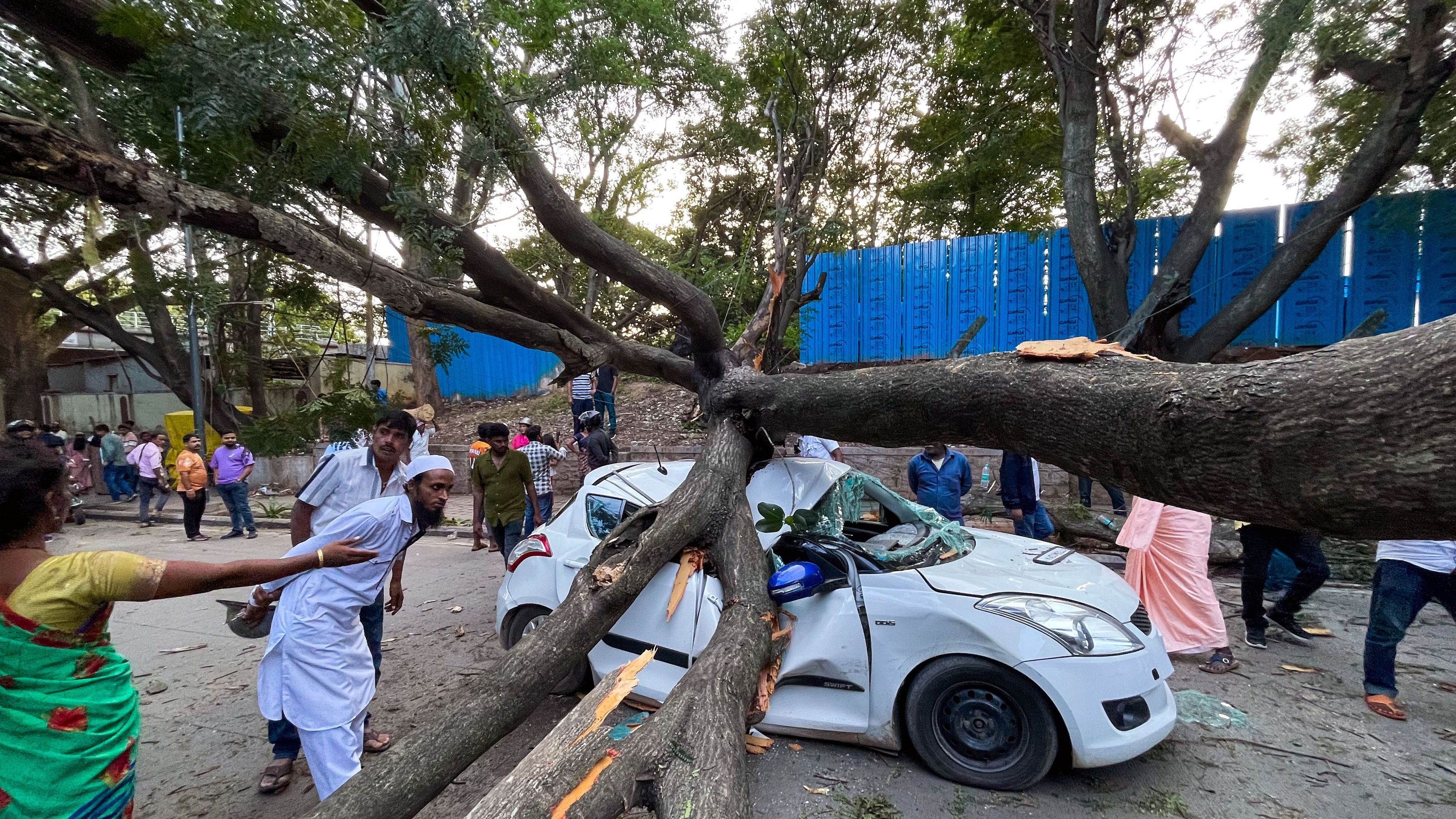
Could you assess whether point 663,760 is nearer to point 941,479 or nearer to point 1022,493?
point 941,479

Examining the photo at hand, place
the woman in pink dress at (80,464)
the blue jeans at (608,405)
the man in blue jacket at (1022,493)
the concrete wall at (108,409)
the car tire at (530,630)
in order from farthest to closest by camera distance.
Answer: the concrete wall at (108,409) → the woman in pink dress at (80,464) → the blue jeans at (608,405) → the man in blue jacket at (1022,493) → the car tire at (530,630)

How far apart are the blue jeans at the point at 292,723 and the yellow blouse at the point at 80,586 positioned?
1.13 m

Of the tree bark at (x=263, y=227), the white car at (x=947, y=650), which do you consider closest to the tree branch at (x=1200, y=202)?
the white car at (x=947, y=650)

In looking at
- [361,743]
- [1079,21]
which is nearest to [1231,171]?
[1079,21]

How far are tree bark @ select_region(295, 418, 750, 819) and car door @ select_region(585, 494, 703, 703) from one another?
34 cm

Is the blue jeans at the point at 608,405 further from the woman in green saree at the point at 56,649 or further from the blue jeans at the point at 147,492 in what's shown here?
the woman in green saree at the point at 56,649

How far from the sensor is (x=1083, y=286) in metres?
9.26

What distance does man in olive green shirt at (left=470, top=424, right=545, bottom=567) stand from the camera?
6387 mm

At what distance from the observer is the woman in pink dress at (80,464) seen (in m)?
13.8

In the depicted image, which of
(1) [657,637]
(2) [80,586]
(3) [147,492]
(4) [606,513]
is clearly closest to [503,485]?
(4) [606,513]

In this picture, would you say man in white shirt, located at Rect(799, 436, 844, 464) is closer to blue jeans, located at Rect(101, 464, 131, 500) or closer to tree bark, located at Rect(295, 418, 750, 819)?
tree bark, located at Rect(295, 418, 750, 819)

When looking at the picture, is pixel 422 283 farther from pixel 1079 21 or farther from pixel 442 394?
pixel 442 394

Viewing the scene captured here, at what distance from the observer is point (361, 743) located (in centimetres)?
290

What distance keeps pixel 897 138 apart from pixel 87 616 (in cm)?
1367
